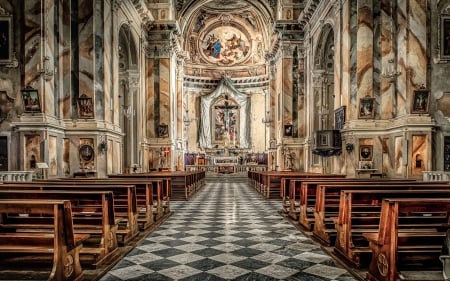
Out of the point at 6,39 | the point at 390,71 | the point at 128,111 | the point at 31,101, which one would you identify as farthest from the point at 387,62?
the point at 128,111

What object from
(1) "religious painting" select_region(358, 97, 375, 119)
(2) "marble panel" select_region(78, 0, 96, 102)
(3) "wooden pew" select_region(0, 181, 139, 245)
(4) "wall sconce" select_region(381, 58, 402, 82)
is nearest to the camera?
(3) "wooden pew" select_region(0, 181, 139, 245)

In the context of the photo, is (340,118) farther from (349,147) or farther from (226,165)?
(226,165)

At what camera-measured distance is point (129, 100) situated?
21.8 meters

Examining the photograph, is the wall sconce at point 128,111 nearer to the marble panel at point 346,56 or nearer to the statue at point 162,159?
the statue at point 162,159

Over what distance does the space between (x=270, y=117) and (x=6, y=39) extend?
20.7 m

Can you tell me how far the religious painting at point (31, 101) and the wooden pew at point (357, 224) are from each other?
966 cm

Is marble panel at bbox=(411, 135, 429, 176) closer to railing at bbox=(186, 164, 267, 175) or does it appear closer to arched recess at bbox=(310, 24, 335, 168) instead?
arched recess at bbox=(310, 24, 335, 168)

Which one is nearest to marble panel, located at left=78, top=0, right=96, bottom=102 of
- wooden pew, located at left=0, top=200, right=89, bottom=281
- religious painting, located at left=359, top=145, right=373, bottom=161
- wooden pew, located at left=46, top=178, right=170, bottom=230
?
wooden pew, located at left=46, top=178, right=170, bottom=230

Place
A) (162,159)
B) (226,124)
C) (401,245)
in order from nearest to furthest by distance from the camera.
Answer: (401,245) < (162,159) < (226,124)

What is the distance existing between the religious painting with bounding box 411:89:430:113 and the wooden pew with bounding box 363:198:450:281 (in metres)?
8.97

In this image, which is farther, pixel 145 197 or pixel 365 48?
pixel 365 48

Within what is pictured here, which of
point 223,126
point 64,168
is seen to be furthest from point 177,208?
point 223,126

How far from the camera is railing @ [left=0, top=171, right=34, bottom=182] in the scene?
1027 centimetres

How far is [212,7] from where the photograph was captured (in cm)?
3384
